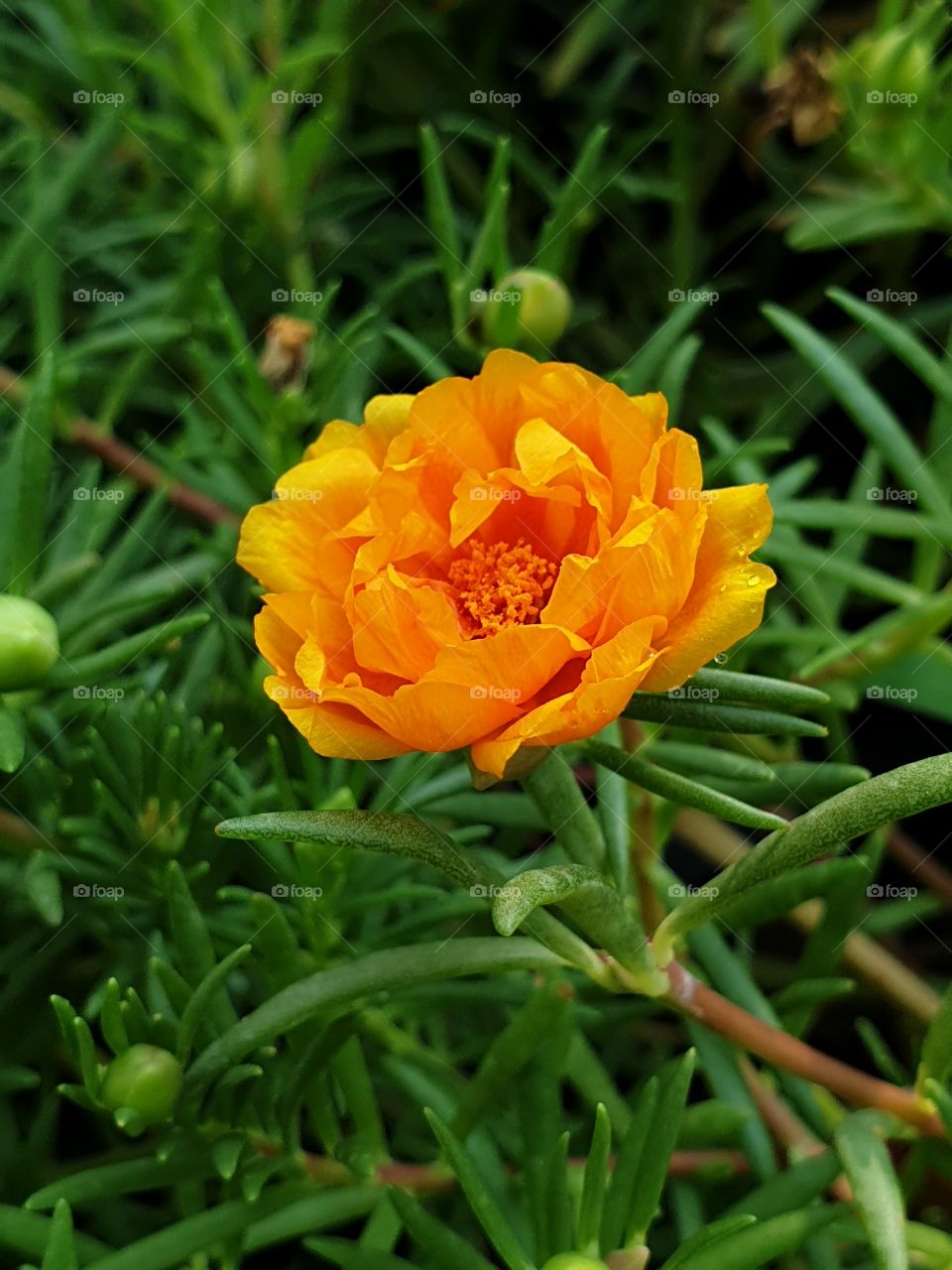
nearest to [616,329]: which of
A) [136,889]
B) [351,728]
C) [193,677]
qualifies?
[193,677]

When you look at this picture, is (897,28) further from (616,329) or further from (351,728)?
(351,728)
